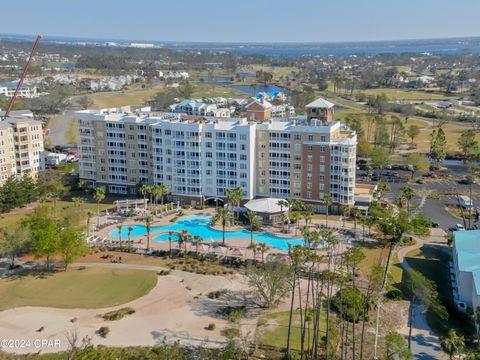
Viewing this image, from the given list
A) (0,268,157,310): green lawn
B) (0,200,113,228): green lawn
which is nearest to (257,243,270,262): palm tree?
(0,268,157,310): green lawn

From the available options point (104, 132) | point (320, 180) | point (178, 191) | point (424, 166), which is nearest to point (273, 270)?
point (320, 180)

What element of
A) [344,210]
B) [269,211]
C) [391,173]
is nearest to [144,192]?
[269,211]

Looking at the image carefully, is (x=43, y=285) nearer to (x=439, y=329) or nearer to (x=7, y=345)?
(x=7, y=345)

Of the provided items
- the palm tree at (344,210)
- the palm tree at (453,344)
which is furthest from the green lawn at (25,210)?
the palm tree at (453,344)

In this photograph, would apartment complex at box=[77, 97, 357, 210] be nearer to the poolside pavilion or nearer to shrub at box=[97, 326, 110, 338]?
the poolside pavilion

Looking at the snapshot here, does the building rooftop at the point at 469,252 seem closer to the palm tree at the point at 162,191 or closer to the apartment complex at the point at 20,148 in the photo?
the palm tree at the point at 162,191
